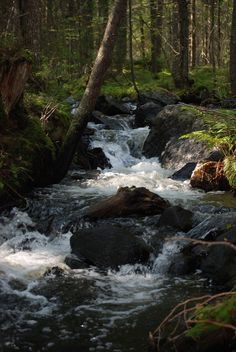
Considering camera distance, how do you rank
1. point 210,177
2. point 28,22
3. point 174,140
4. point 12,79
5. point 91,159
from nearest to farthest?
1. point 12,79
2. point 210,177
3. point 91,159
4. point 28,22
5. point 174,140

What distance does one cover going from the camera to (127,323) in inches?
220

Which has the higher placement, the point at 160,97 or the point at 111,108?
the point at 160,97

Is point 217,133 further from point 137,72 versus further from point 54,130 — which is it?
point 137,72

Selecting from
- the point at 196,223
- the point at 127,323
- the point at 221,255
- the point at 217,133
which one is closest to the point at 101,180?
the point at 217,133

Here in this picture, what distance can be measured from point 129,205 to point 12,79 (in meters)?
3.41

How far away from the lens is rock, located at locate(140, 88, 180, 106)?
18.5 metres

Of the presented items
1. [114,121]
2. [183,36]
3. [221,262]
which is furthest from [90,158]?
[183,36]

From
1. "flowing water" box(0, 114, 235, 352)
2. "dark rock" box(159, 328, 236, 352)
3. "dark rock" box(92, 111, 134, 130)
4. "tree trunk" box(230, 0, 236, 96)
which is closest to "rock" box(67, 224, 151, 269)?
"flowing water" box(0, 114, 235, 352)

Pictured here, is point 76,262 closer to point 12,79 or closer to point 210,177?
point 12,79

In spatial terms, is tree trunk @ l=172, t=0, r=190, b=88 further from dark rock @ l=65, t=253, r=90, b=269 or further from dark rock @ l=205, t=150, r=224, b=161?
dark rock @ l=65, t=253, r=90, b=269

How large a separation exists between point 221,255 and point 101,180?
539 cm

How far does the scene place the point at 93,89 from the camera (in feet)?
37.3

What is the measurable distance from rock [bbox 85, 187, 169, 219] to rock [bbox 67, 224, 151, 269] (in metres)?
0.96

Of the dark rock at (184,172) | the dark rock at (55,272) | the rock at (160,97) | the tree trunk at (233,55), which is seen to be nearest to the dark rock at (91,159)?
the dark rock at (184,172)
